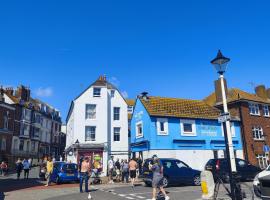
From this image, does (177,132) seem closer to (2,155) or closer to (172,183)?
→ (172,183)

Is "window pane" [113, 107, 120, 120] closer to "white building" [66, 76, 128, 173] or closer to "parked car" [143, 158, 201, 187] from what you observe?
"white building" [66, 76, 128, 173]

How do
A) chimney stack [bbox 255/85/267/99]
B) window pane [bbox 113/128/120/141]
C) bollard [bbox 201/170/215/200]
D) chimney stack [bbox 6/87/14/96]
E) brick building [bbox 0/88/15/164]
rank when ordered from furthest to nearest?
chimney stack [bbox 6/87/14/96] < brick building [bbox 0/88/15/164] < chimney stack [bbox 255/85/267/99] < window pane [bbox 113/128/120/141] < bollard [bbox 201/170/215/200]

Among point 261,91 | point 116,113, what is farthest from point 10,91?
point 261,91

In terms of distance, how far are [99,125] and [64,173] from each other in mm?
13712

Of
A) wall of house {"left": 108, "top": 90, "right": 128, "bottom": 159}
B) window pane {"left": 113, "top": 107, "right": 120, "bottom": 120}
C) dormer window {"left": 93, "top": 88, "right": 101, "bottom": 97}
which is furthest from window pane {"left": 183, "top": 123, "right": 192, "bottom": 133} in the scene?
dormer window {"left": 93, "top": 88, "right": 101, "bottom": 97}

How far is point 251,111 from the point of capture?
110ft

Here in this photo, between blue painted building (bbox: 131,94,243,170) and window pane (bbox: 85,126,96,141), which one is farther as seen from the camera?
window pane (bbox: 85,126,96,141)

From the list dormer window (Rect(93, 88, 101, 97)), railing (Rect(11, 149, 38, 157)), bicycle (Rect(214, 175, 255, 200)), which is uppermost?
dormer window (Rect(93, 88, 101, 97))

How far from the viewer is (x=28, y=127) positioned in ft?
166

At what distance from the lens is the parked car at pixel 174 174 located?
17812 millimetres

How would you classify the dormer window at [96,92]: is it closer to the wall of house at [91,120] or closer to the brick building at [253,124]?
the wall of house at [91,120]

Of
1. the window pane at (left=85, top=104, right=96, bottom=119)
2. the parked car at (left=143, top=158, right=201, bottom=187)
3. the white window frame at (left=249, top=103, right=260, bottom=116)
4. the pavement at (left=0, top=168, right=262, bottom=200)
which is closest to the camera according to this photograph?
the pavement at (left=0, top=168, right=262, bottom=200)

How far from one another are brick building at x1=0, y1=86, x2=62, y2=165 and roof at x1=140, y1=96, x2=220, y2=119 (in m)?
24.6

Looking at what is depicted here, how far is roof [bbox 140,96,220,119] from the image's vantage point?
96.3ft
